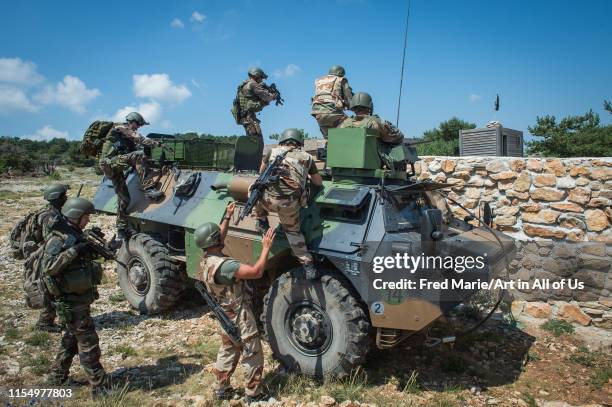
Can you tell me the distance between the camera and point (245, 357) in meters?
4.29

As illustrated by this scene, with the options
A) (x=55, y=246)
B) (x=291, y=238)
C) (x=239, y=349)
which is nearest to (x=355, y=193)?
(x=291, y=238)

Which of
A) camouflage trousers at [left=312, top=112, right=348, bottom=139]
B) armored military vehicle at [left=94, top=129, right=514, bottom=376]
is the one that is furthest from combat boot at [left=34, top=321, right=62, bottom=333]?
camouflage trousers at [left=312, top=112, right=348, bottom=139]

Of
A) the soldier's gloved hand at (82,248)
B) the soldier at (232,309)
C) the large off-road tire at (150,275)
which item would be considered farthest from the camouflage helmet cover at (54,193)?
the soldier at (232,309)

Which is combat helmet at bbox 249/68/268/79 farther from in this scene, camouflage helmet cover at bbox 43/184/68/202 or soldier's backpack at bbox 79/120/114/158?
camouflage helmet cover at bbox 43/184/68/202

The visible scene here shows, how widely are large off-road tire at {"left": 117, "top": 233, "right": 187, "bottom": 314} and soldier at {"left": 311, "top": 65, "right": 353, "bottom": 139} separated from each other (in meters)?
2.76

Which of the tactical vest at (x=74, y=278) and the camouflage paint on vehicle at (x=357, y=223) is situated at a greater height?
the camouflage paint on vehicle at (x=357, y=223)

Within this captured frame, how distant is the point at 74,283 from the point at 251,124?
168 inches

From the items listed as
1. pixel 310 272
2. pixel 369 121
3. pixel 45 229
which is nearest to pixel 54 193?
pixel 45 229

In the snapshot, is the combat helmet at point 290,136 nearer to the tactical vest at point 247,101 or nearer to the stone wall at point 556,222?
the tactical vest at point 247,101

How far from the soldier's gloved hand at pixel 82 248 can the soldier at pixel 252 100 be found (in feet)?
12.8

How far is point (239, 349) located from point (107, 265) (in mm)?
5522

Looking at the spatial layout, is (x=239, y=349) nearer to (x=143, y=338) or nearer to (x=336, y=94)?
(x=143, y=338)

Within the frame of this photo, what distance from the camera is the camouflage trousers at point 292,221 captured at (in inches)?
182

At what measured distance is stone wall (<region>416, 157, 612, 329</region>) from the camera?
21.2 feet
